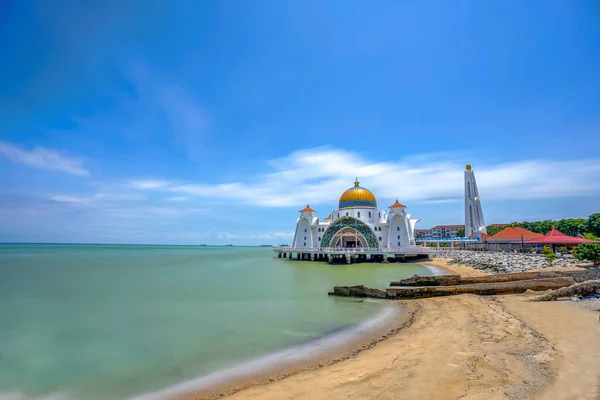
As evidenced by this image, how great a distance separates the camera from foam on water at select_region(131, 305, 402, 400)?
5630 mm

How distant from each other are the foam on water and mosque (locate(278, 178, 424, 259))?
89.1 feet

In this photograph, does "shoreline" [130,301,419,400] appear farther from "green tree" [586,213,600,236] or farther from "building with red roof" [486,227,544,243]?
"green tree" [586,213,600,236]

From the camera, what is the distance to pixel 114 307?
13.4 metres

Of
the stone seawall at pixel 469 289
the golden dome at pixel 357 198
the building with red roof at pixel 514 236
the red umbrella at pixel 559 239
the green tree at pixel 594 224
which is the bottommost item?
the stone seawall at pixel 469 289

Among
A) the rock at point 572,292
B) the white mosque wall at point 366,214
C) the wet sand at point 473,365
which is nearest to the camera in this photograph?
the wet sand at point 473,365

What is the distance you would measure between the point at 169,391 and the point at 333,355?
10.6 feet

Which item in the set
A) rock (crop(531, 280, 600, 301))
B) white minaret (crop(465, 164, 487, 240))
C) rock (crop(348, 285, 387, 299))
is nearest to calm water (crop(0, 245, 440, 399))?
rock (crop(348, 285, 387, 299))

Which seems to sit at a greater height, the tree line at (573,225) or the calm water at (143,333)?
the tree line at (573,225)

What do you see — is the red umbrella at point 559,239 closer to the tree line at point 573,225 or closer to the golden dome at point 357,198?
the tree line at point 573,225

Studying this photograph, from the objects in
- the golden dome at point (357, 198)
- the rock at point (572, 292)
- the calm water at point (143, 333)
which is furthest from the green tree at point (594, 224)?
the calm water at point (143, 333)

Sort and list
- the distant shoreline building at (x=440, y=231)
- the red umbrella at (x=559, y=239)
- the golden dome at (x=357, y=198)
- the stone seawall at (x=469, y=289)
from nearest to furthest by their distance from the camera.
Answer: the stone seawall at (x=469, y=289)
the red umbrella at (x=559, y=239)
the golden dome at (x=357, y=198)
the distant shoreline building at (x=440, y=231)

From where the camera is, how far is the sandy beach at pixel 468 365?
14.9ft

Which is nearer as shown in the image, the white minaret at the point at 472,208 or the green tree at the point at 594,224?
the green tree at the point at 594,224

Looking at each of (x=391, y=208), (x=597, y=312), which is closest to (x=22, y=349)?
(x=597, y=312)
